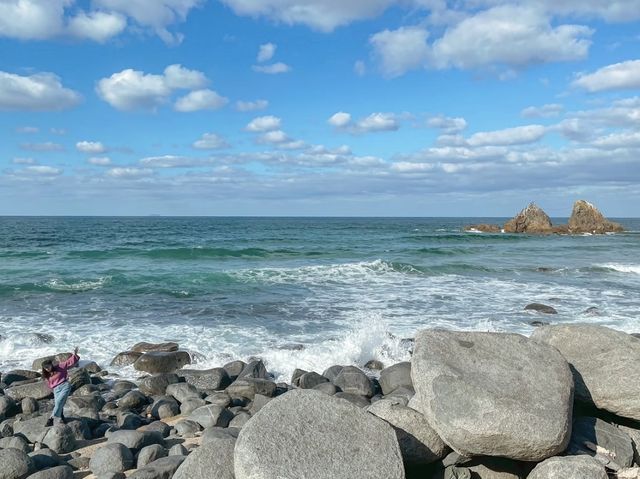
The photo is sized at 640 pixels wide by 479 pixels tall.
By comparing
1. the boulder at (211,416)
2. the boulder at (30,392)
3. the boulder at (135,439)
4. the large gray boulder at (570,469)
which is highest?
the large gray boulder at (570,469)

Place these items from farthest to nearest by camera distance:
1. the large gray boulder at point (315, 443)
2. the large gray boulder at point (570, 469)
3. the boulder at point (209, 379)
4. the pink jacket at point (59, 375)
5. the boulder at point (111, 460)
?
1. the boulder at point (209, 379)
2. the pink jacket at point (59, 375)
3. the boulder at point (111, 460)
4. the large gray boulder at point (570, 469)
5. the large gray boulder at point (315, 443)

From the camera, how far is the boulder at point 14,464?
611 cm

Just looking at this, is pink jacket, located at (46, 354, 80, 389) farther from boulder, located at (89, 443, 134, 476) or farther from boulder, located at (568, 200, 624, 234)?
boulder, located at (568, 200, 624, 234)

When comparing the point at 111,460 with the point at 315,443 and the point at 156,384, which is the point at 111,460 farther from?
the point at 156,384

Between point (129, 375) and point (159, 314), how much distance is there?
6.01 meters

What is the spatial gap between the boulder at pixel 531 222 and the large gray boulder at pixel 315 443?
68405 mm

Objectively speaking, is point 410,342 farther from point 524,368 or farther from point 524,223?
point 524,223

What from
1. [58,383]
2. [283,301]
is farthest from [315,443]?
[283,301]

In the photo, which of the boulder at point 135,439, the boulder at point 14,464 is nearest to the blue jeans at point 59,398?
the boulder at point 135,439

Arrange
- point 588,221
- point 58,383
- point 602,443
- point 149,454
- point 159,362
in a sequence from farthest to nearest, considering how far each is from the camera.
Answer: point 588,221 → point 159,362 → point 58,383 → point 149,454 → point 602,443

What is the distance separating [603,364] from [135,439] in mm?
6097

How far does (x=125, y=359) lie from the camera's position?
12070 mm

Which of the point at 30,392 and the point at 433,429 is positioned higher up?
the point at 433,429

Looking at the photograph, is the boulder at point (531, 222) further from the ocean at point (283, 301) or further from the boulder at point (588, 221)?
the ocean at point (283, 301)
